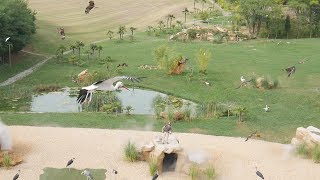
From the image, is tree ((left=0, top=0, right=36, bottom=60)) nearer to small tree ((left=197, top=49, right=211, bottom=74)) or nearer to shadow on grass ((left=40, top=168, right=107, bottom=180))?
small tree ((left=197, top=49, right=211, bottom=74))

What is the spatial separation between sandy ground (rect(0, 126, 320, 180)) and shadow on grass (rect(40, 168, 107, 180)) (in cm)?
27

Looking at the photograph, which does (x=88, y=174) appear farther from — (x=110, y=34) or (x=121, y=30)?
(x=110, y=34)

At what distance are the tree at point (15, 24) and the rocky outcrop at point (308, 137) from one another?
68.7ft

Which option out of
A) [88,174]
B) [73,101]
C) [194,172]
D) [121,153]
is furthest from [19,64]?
[194,172]

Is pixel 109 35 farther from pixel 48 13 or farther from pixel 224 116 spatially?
pixel 224 116

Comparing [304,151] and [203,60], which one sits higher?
[203,60]

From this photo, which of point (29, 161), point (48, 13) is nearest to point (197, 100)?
point (29, 161)

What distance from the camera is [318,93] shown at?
30.4m

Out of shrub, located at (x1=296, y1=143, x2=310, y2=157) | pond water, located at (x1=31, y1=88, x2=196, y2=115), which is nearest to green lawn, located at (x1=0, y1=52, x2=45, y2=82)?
pond water, located at (x1=31, y1=88, x2=196, y2=115)

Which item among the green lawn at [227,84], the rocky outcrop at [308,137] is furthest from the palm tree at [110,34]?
the rocky outcrop at [308,137]

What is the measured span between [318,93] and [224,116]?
276 inches

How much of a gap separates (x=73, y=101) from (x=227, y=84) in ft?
31.6

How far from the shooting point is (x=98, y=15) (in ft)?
190

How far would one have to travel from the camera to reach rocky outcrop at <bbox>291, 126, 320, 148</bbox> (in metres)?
21.4
